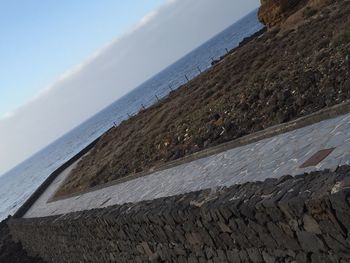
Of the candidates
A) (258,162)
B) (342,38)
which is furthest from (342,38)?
(258,162)

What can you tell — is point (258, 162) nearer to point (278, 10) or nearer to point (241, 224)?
point (241, 224)

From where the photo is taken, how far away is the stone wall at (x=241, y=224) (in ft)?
17.4

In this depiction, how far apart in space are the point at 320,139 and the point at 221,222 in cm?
256

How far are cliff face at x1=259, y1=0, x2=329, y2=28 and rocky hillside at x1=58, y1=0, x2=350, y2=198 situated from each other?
5308mm

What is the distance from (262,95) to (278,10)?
65.6ft

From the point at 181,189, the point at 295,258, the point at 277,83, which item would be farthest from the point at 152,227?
the point at 277,83

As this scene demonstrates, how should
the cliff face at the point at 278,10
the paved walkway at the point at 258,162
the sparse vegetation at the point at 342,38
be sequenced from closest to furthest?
the paved walkway at the point at 258,162, the sparse vegetation at the point at 342,38, the cliff face at the point at 278,10

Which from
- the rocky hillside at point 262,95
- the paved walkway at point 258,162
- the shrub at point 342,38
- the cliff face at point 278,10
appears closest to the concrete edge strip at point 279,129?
the paved walkway at point 258,162

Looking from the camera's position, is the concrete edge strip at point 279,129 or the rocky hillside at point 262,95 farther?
the rocky hillside at point 262,95

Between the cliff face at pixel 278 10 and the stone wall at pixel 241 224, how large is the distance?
24667mm

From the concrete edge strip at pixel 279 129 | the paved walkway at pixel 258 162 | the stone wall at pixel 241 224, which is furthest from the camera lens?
the concrete edge strip at pixel 279 129

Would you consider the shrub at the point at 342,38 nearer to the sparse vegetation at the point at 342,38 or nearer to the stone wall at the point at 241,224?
the sparse vegetation at the point at 342,38

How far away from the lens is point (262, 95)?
15242 millimetres

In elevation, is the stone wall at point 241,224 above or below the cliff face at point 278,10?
below
